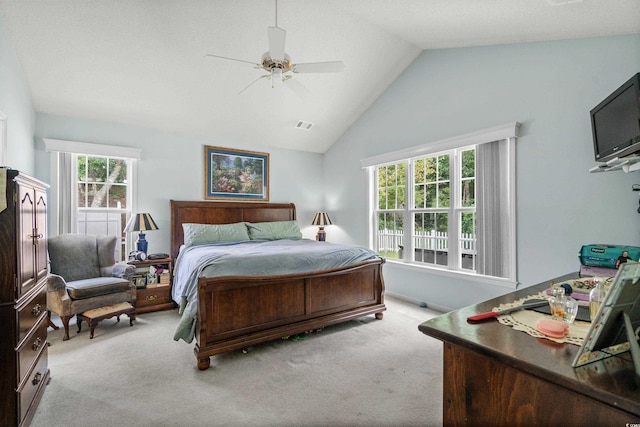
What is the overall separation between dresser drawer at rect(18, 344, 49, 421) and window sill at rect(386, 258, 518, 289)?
398 cm

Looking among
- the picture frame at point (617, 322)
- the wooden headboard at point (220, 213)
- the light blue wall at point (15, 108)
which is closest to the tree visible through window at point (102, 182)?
the light blue wall at point (15, 108)

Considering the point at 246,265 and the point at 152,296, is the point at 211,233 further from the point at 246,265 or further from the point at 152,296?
the point at 246,265

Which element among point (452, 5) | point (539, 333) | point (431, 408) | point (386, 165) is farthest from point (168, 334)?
point (452, 5)

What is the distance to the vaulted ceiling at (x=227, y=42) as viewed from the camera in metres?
2.70

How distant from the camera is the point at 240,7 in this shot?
3041 mm

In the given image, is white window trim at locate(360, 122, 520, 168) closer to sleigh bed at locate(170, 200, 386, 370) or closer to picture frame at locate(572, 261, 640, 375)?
sleigh bed at locate(170, 200, 386, 370)

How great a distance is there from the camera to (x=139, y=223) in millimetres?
3945

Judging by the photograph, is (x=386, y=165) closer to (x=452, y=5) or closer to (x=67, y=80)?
(x=452, y=5)

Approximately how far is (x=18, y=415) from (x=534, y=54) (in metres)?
4.99

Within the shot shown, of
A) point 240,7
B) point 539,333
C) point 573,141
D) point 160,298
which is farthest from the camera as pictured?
point 160,298

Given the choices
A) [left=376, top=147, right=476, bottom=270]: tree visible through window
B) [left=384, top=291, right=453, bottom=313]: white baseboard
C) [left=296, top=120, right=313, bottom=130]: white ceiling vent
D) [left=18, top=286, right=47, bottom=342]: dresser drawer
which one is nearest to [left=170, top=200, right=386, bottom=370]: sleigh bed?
[left=384, top=291, right=453, bottom=313]: white baseboard

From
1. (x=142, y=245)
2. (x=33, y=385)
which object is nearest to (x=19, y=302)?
(x=33, y=385)

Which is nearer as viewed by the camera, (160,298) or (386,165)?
(160,298)

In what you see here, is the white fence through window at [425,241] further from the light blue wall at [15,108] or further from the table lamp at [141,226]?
the light blue wall at [15,108]
